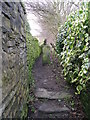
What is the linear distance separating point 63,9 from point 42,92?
539 cm

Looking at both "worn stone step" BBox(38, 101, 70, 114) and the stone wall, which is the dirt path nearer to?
"worn stone step" BBox(38, 101, 70, 114)

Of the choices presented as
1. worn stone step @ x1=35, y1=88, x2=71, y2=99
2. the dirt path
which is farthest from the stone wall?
worn stone step @ x1=35, y1=88, x2=71, y2=99

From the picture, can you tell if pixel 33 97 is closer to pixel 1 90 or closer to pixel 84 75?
pixel 84 75

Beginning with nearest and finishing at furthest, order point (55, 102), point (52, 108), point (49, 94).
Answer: point (52, 108) < point (55, 102) < point (49, 94)

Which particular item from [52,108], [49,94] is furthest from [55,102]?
[49,94]

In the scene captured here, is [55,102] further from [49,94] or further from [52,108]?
[49,94]

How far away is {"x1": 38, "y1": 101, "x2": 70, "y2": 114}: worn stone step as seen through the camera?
2387 millimetres

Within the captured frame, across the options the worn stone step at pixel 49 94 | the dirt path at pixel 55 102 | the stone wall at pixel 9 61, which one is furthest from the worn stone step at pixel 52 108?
the stone wall at pixel 9 61

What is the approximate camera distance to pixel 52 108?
2.49 meters

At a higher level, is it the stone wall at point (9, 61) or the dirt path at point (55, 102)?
the stone wall at point (9, 61)

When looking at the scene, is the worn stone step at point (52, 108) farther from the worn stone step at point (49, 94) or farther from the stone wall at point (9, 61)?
the stone wall at point (9, 61)

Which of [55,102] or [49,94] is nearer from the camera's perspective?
[55,102]

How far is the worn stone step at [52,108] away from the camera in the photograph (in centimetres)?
239

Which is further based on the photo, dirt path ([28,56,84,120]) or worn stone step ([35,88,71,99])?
worn stone step ([35,88,71,99])
